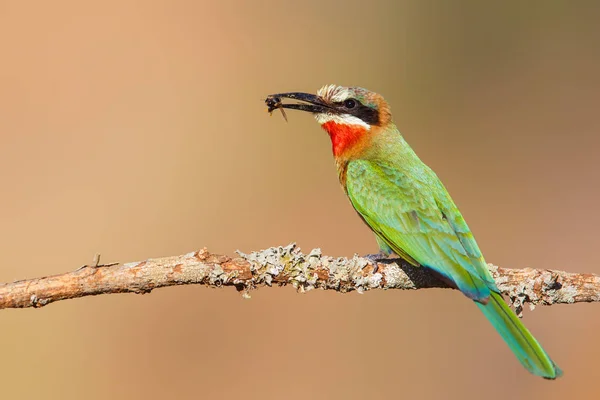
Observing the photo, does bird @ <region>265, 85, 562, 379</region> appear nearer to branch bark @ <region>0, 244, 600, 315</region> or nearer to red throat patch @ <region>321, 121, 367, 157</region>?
red throat patch @ <region>321, 121, 367, 157</region>

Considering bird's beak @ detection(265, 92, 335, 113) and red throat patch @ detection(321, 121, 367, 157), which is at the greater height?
bird's beak @ detection(265, 92, 335, 113)

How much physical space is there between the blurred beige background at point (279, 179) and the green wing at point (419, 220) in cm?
183

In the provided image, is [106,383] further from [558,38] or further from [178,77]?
[558,38]

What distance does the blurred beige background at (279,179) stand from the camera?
4883mm

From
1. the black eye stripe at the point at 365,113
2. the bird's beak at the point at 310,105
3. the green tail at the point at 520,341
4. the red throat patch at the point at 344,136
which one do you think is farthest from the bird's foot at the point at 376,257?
the bird's beak at the point at 310,105

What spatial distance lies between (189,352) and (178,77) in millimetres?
2529

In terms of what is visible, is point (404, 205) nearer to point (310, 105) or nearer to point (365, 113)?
point (365, 113)

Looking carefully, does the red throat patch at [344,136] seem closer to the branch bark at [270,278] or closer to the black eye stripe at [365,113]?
the black eye stripe at [365,113]

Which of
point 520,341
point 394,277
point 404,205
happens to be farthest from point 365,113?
point 520,341

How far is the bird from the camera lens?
2.85 meters

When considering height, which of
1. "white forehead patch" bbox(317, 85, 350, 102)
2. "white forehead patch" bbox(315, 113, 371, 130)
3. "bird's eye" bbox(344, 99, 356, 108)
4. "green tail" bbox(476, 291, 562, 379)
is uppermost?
"white forehead patch" bbox(317, 85, 350, 102)

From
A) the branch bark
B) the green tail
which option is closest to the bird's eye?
the branch bark

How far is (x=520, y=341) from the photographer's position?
110 inches

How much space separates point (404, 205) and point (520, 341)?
80 centimetres
